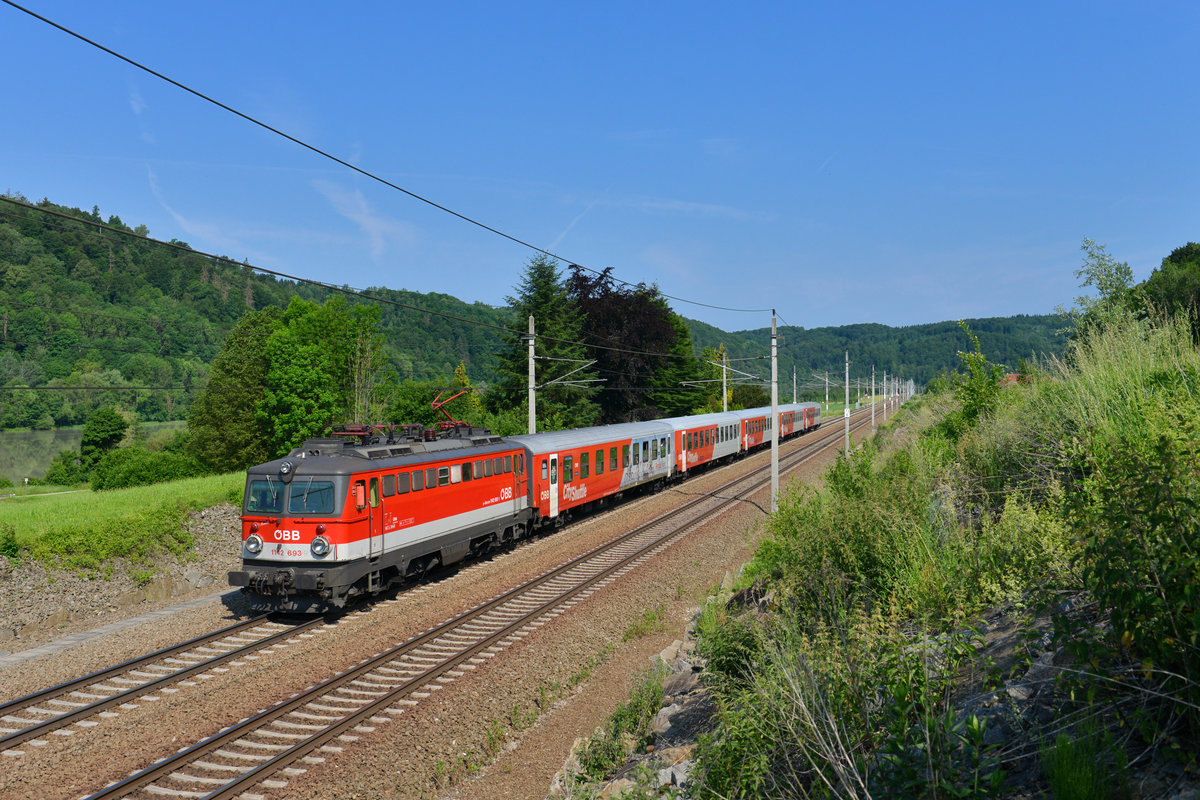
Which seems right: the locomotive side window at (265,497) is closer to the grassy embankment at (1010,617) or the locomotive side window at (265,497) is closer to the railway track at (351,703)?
the railway track at (351,703)

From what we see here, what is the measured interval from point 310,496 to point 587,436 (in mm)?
11606

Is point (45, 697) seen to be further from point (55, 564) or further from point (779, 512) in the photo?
point (779, 512)

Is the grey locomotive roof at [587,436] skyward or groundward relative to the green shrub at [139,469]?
skyward

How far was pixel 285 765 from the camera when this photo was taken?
25.2ft

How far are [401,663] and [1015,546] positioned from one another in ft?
27.3

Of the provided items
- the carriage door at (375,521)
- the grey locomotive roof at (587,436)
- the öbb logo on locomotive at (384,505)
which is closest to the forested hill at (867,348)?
the grey locomotive roof at (587,436)

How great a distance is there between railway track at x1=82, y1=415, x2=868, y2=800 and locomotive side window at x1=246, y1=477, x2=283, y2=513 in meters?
3.61

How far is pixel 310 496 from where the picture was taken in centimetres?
1268

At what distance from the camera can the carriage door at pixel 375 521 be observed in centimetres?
1309

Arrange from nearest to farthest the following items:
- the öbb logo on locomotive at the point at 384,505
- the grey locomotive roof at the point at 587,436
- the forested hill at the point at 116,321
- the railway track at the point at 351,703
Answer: the railway track at the point at 351,703
the öbb logo on locomotive at the point at 384,505
the grey locomotive roof at the point at 587,436
the forested hill at the point at 116,321

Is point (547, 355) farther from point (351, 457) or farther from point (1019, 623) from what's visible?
point (1019, 623)

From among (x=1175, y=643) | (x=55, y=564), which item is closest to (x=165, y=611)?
(x=55, y=564)

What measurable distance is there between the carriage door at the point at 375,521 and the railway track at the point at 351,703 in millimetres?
1939

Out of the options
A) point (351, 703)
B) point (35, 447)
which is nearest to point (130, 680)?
point (351, 703)
